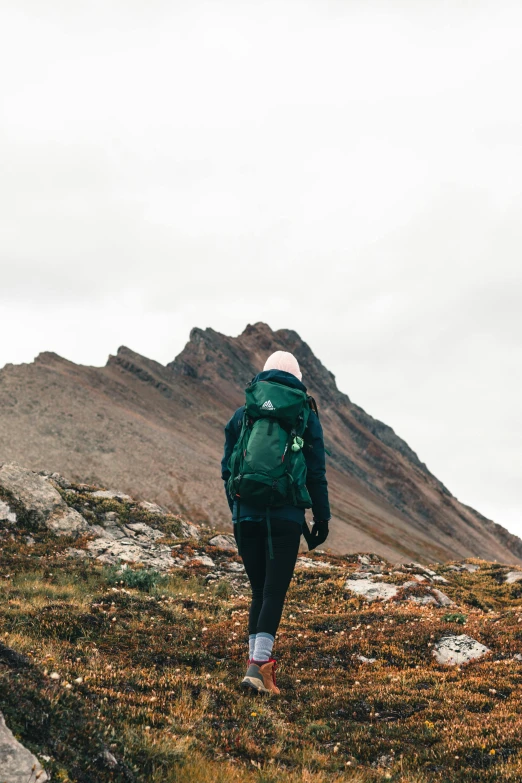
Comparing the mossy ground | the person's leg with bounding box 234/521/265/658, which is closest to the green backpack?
the person's leg with bounding box 234/521/265/658

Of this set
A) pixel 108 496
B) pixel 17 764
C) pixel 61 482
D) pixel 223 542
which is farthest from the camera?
pixel 61 482

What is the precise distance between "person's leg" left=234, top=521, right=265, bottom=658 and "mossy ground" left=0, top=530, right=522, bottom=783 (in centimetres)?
103

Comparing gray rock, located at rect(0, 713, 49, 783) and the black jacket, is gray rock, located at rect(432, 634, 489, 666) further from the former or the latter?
gray rock, located at rect(0, 713, 49, 783)

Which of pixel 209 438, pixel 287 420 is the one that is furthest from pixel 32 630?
pixel 209 438

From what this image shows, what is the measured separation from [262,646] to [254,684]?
555mm

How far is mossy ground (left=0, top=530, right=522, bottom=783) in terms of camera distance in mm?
5160

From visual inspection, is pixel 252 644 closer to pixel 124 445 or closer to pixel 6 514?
pixel 6 514

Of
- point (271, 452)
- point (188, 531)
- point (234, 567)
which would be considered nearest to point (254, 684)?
point (271, 452)

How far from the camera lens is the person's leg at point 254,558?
28.0ft

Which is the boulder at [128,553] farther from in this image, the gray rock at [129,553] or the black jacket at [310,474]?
the black jacket at [310,474]

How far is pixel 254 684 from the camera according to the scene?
7965mm

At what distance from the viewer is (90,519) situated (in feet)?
75.1

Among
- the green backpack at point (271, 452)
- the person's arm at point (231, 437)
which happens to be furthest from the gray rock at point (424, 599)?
the green backpack at point (271, 452)

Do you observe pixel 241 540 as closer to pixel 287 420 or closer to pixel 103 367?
pixel 287 420
